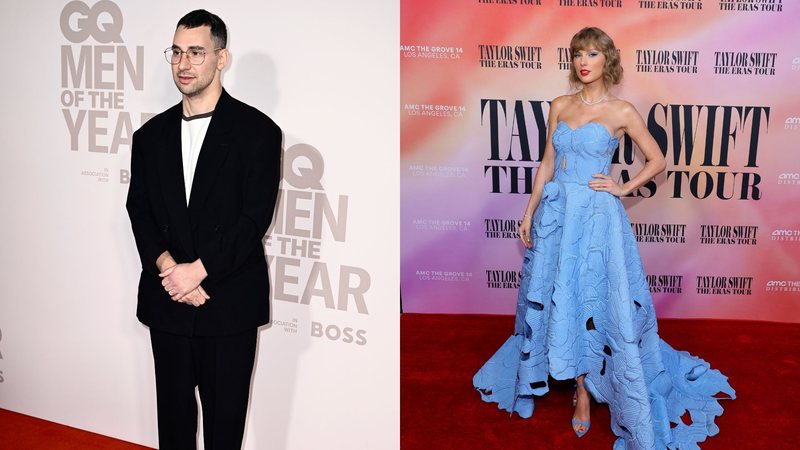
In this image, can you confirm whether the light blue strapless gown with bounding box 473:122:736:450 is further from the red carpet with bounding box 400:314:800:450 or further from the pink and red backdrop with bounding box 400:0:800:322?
the pink and red backdrop with bounding box 400:0:800:322

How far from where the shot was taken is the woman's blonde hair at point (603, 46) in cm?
406

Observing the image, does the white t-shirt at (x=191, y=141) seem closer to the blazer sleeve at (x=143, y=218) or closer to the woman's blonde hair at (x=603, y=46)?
the blazer sleeve at (x=143, y=218)

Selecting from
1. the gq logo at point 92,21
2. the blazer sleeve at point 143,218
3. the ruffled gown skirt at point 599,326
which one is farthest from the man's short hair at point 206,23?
the ruffled gown skirt at point 599,326

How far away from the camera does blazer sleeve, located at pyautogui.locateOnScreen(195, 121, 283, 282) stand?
2.87 meters

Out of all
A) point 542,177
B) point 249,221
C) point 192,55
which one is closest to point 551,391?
point 542,177

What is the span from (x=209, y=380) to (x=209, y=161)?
2.60 feet

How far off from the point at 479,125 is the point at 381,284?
2.92 m

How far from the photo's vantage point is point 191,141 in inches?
118

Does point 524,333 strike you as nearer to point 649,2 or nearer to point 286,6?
point 286,6

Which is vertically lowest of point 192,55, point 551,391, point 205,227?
point 551,391

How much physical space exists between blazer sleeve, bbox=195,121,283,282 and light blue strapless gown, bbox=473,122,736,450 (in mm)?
1781

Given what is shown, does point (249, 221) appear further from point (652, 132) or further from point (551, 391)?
point (652, 132)

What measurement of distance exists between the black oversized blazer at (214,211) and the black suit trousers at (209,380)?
7cm

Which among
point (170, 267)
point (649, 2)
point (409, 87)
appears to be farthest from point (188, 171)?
point (649, 2)
